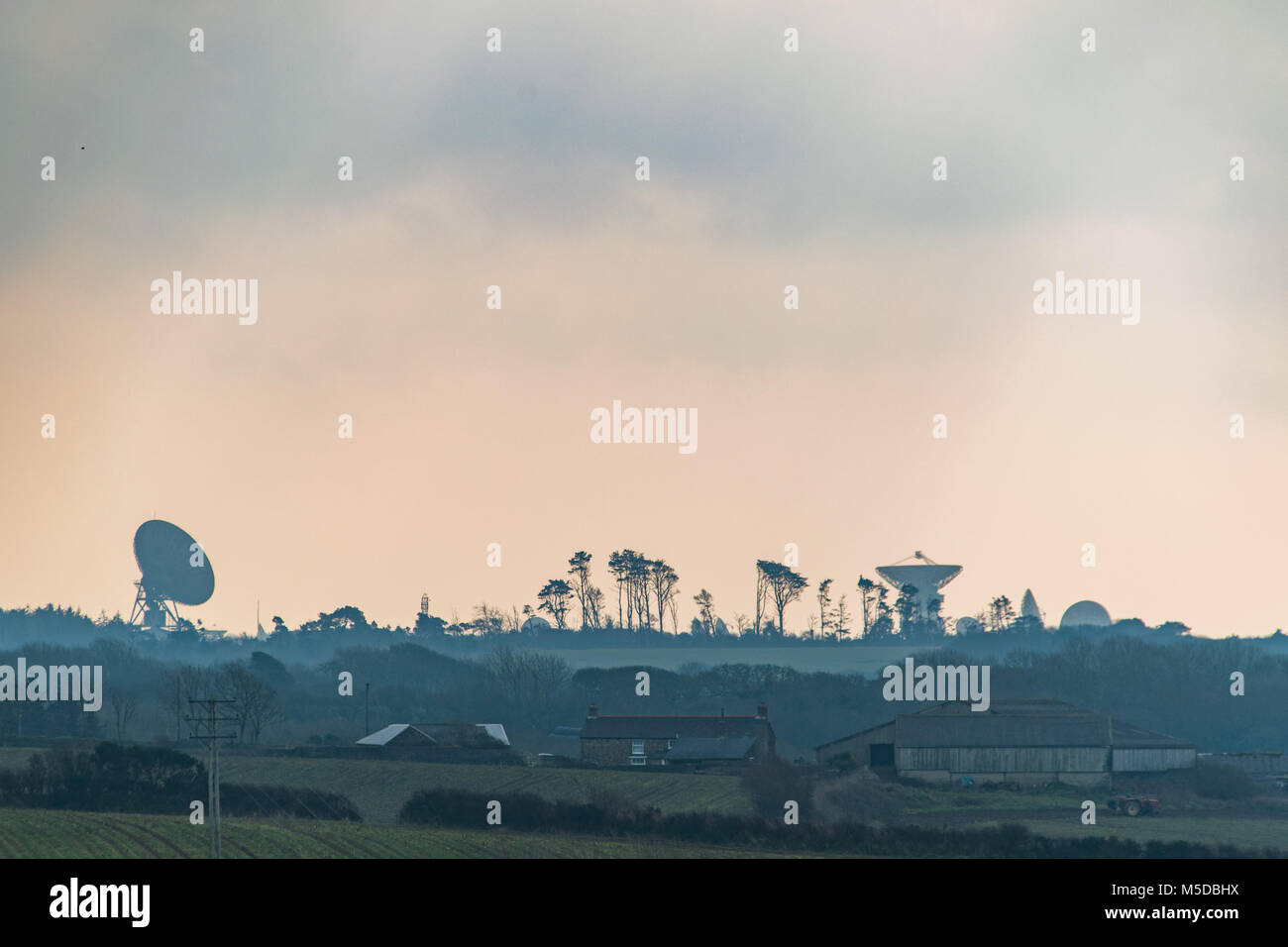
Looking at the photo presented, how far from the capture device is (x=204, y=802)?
74625 mm

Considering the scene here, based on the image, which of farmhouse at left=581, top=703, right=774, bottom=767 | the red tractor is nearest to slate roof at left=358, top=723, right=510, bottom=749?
farmhouse at left=581, top=703, right=774, bottom=767

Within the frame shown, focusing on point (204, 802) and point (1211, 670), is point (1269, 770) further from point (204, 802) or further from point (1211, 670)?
point (204, 802)

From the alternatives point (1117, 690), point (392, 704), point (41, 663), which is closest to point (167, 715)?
point (392, 704)

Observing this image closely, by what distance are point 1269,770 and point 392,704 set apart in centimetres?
8749

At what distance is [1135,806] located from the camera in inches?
3314

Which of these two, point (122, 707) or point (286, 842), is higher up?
point (286, 842)

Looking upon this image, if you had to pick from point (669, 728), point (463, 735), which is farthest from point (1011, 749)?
point (463, 735)

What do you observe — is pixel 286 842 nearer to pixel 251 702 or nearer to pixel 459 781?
pixel 459 781

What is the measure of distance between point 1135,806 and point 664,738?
36491mm

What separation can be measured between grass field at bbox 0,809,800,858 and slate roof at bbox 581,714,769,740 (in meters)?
43.2

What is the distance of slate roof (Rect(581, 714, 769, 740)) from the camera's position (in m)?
111

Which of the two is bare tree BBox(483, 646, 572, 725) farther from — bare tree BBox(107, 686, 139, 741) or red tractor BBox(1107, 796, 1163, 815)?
red tractor BBox(1107, 796, 1163, 815)
